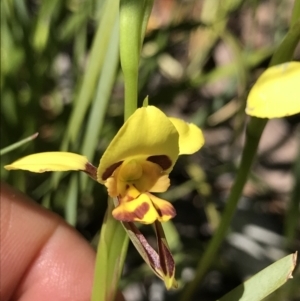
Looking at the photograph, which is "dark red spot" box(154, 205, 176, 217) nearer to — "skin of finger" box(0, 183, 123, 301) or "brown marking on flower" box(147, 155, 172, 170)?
"brown marking on flower" box(147, 155, 172, 170)

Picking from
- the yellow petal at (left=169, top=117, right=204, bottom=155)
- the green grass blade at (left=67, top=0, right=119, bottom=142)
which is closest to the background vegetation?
the green grass blade at (left=67, top=0, right=119, bottom=142)

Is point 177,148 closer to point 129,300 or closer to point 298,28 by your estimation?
point 298,28

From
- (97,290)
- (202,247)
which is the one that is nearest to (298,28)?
(97,290)

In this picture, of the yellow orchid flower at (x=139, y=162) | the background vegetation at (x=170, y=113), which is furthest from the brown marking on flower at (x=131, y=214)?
the background vegetation at (x=170, y=113)

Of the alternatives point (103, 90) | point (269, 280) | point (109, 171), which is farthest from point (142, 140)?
point (103, 90)

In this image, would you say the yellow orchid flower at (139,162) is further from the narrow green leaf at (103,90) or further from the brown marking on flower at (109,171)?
the narrow green leaf at (103,90)

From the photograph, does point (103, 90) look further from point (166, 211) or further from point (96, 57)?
point (166, 211)
